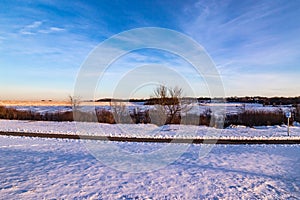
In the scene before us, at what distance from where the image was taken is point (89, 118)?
22688 mm

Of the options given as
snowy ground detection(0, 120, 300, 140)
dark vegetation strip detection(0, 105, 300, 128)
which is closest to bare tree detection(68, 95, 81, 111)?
dark vegetation strip detection(0, 105, 300, 128)

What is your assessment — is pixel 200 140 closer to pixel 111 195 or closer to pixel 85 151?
pixel 85 151

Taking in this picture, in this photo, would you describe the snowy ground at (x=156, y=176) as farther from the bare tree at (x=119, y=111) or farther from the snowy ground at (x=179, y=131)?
the bare tree at (x=119, y=111)

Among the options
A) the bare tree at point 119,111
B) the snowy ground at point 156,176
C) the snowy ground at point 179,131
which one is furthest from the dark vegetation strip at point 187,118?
the snowy ground at point 156,176

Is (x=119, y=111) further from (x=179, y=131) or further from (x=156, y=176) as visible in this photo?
(x=156, y=176)

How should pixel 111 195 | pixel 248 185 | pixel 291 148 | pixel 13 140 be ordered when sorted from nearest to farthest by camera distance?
pixel 111 195 → pixel 248 185 → pixel 291 148 → pixel 13 140

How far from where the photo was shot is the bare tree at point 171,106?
20406 mm

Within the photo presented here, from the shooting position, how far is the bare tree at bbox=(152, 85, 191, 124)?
20406 millimetres

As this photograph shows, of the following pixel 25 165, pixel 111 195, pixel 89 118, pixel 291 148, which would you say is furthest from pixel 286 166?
pixel 89 118

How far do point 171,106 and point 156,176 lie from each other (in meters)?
14.1

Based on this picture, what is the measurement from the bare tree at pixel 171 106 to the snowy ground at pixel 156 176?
10835 millimetres

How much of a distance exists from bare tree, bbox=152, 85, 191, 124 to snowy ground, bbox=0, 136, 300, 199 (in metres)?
10.8

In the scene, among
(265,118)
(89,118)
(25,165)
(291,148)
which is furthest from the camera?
(89,118)

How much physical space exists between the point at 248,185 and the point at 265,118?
53.5 ft
